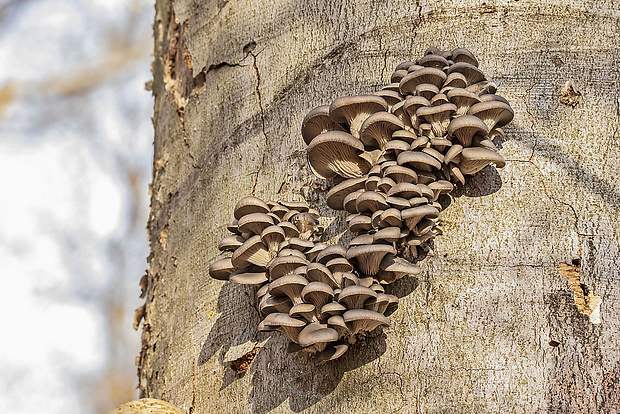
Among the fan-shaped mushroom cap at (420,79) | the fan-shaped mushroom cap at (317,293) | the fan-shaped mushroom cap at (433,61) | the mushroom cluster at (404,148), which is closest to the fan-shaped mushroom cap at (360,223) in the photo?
the mushroom cluster at (404,148)

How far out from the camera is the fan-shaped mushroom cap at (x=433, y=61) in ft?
6.28

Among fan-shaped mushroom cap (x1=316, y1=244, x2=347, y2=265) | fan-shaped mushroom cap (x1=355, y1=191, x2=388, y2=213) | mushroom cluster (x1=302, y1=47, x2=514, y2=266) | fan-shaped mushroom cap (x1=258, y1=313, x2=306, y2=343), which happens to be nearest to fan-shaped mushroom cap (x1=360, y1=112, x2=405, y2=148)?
mushroom cluster (x1=302, y1=47, x2=514, y2=266)

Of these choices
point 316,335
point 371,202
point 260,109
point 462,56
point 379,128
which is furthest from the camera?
point 260,109

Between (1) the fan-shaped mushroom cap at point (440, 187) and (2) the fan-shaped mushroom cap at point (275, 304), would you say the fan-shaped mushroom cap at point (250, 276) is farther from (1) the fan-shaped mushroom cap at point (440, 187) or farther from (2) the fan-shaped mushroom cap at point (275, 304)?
(1) the fan-shaped mushroom cap at point (440, 187)

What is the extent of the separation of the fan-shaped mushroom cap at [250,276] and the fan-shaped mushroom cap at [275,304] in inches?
3.8

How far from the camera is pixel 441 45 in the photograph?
2.06 metres

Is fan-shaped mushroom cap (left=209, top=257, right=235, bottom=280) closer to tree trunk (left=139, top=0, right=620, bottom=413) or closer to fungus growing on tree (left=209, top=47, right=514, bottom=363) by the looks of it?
fungus growing on tree (left=209, top=47, right=514, bottom=363)

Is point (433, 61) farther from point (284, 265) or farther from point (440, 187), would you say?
point (284, 265)

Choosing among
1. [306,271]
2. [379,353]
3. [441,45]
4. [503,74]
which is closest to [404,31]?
[441,45]

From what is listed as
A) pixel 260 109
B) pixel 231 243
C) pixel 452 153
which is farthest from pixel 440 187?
pixel 260 109

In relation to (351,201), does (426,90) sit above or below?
above

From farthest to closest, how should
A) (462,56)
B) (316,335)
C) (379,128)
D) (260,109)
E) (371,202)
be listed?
(260,109) < (462,56) < (379,128) < (371,202) < (316,335)

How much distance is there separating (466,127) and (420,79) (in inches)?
8.4

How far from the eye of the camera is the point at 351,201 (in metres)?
1.82
